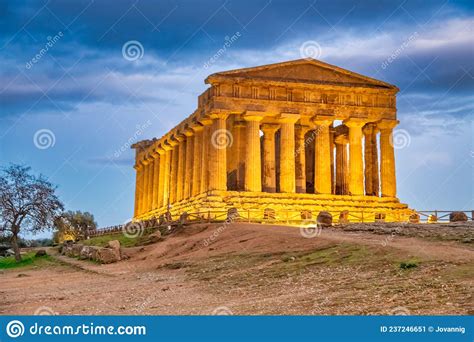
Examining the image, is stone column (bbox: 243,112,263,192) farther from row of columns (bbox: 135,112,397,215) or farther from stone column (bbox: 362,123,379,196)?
stone column (bbox: 362,123,379,196)

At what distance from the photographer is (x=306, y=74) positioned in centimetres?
5659

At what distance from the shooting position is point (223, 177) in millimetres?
54781

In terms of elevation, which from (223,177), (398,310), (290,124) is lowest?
(398,310)

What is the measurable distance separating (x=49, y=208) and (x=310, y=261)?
102ft

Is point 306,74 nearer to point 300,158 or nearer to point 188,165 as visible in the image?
point 300,158

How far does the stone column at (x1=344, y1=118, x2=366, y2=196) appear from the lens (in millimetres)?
57406

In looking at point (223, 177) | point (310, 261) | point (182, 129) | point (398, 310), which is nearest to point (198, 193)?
point (223, 177)

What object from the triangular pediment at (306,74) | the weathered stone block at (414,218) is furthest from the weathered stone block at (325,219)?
the triangular pediment at (306,74)

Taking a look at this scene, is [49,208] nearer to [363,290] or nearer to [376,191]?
[376,191]

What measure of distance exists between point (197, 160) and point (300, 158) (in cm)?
929

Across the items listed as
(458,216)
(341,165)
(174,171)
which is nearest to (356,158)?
(341,165)

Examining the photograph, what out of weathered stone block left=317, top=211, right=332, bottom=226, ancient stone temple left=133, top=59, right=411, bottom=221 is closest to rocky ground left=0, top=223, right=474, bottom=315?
weathered stone block left=317, top=211, right=332, bottom=226

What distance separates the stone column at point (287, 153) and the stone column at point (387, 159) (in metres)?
8.32

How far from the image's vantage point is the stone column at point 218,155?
178ft
